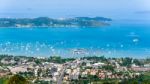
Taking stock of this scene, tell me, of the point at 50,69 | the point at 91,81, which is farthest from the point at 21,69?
the point at 91,81

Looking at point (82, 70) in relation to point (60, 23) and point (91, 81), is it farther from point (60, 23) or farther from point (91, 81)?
point (60, 23)

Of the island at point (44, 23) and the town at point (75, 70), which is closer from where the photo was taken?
the town at point (75, 70)

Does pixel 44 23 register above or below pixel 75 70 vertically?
below

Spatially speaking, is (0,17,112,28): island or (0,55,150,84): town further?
(0,17,112,28): island

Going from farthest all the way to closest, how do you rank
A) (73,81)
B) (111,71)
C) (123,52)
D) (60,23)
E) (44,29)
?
(60,23) < (44,29) < (123,52) < (111,71) < (73,81)

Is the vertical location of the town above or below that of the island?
above

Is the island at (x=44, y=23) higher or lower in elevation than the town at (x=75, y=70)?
lower

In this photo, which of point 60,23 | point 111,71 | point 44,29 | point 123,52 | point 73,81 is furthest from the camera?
point 60,23

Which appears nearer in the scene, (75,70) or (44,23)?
(75,70)
